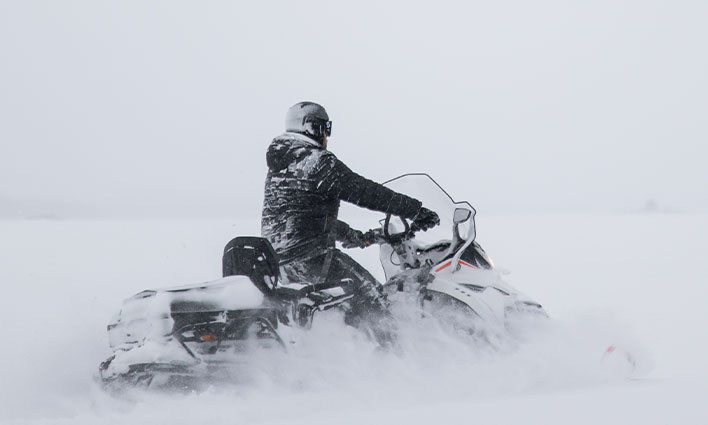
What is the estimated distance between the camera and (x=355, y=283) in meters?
4.19

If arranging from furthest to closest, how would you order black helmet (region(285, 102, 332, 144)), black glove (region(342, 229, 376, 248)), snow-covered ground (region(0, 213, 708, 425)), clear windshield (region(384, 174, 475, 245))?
1. black glove (region(342, 229, 376, 248))
2. clear windshield (region(384, 174, 475, 245))
3. black helmet (region(285, 102, 332, 144))
4. snow-covered ground (region(0, 213, 708, 425))

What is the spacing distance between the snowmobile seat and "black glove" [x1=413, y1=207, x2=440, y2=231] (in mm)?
1031

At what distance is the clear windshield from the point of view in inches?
179

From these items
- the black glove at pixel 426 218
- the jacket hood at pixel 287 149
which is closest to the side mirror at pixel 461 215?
the black glove at pixel 426 218

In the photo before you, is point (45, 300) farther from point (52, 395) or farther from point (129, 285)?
point (52, 395)

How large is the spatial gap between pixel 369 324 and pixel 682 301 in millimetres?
6988

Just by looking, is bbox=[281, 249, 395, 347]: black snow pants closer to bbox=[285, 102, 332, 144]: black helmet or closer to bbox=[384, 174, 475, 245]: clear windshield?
bbox=[384, 174, 475, 245]: clear windshield

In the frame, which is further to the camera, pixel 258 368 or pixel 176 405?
pixel 258 368

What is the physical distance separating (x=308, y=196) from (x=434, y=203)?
0.92 metres

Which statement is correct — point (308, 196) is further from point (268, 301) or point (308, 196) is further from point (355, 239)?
point (268, 301)

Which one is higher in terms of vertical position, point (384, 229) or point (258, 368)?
point (384, 229)

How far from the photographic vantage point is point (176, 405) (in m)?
3.27

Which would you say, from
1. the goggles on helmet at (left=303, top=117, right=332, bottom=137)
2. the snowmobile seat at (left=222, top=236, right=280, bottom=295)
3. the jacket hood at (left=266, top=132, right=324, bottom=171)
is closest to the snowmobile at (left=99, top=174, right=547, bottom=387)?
the snowmobile seat at (left=222, top=236, right=280, bottom=295)

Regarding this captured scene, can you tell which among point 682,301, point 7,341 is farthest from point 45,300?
point 682,301
